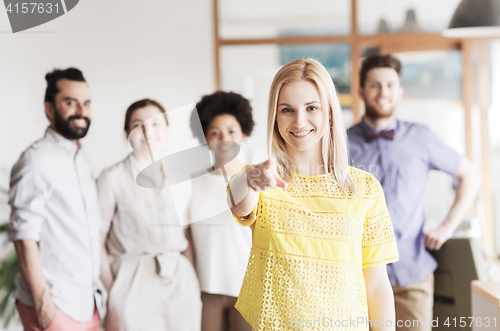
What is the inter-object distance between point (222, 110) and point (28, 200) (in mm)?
910

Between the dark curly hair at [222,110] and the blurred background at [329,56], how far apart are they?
3.89 ft

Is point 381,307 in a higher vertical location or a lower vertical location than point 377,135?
lower

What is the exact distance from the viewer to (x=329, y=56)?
376cm

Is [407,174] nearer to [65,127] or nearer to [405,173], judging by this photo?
[405,173]

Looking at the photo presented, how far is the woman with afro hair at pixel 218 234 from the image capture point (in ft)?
6.09

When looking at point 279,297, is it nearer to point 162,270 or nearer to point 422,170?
point 162,270

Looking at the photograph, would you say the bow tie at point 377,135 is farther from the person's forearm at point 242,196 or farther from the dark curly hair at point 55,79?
the dark curly hair at point 55,79

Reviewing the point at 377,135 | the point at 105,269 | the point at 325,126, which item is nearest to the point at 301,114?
the point at 325,126

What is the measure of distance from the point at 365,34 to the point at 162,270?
2.77 metres

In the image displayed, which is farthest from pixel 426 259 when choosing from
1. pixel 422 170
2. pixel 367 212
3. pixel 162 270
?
pixel 162 270

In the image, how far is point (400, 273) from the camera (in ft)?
6.55

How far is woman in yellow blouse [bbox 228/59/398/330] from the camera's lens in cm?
107

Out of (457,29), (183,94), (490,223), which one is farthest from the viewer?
(490,223)

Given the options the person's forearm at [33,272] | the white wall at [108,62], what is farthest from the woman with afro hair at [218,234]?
the white wall at [108,62]
